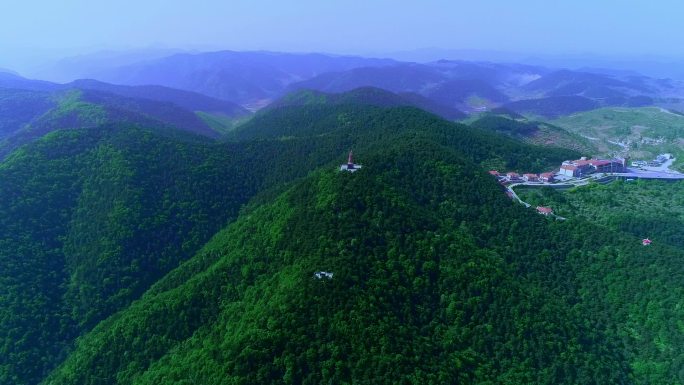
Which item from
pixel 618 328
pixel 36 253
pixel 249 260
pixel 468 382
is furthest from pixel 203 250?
pixel 618 328

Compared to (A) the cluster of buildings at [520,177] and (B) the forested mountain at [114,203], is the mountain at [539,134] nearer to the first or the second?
(B) the forested mountain at [114,203]

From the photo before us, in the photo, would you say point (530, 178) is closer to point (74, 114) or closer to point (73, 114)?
point (74, 114)

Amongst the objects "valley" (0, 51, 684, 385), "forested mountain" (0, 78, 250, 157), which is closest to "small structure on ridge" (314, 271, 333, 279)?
"valley" (0, 51, 684, 385)

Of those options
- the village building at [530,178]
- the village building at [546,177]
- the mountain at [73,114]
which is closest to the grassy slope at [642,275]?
the village building at [530,178]

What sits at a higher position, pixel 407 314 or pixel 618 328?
pixel 407 314

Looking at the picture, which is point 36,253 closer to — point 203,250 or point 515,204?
point 203,250

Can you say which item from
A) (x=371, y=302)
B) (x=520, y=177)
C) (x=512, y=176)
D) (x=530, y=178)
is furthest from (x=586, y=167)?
(x=371, y=302)

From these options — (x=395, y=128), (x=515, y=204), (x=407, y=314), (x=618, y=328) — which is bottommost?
(x=618, y=328)
